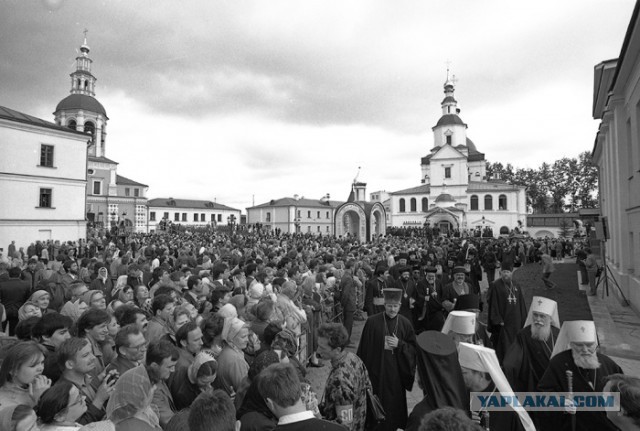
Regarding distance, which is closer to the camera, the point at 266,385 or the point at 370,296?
the point at 266,385

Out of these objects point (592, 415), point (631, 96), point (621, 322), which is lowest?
point (621, 322)

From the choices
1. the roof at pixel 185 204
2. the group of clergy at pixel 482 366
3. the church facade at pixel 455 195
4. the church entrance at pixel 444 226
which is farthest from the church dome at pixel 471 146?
the group of clergy at pixel 482 366

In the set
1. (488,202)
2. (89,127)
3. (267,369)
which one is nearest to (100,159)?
(89,127)

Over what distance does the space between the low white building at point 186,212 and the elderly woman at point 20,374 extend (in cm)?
6594

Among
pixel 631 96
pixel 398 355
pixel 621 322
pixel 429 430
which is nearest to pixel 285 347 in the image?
pixel 398 355

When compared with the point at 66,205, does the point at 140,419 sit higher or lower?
lower

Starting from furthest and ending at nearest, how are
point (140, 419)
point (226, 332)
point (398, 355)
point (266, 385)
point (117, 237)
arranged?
1. point (117, 237)
2. point (398, 355)
3. point (226, 332)
4. point (140, 419)
5. point (266, 385)

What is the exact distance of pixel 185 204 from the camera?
2977 inches

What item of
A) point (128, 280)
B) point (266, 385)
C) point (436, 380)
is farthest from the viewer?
point (128, 280)

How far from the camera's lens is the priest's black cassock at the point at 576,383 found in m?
3.11

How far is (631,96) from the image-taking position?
1118cm

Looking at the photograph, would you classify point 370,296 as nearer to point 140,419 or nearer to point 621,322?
point 140,419

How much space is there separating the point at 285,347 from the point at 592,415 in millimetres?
2738

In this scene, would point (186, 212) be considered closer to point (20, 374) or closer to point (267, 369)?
point (20, 374)
